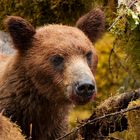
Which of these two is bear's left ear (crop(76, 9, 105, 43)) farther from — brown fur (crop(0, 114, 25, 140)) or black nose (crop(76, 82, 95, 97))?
brown fur (crop(0, 114, 25, 140))

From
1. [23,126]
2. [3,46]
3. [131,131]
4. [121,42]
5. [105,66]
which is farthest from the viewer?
[105,66]

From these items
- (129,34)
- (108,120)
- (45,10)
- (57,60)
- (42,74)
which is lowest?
(45,10)

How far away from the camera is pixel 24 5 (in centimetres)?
1043

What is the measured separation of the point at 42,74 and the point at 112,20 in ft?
4.49

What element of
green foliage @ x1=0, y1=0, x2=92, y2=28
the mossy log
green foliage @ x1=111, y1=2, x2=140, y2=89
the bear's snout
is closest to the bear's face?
the bear's snout

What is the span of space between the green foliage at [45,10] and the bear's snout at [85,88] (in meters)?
3.46

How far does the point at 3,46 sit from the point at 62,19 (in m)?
1.02

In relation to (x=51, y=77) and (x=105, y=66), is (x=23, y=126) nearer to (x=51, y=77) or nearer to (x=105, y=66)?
(x=51, y=77)

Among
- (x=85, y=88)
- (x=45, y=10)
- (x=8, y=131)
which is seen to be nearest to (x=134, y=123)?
(x=85, y=88)

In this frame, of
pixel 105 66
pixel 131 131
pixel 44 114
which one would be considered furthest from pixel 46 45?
pixel 105 66

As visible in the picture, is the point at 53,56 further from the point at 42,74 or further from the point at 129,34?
the point at 129,34

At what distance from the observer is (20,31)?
25.6ft

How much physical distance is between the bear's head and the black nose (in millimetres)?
124

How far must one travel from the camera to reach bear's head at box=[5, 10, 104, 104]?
24.2ft
